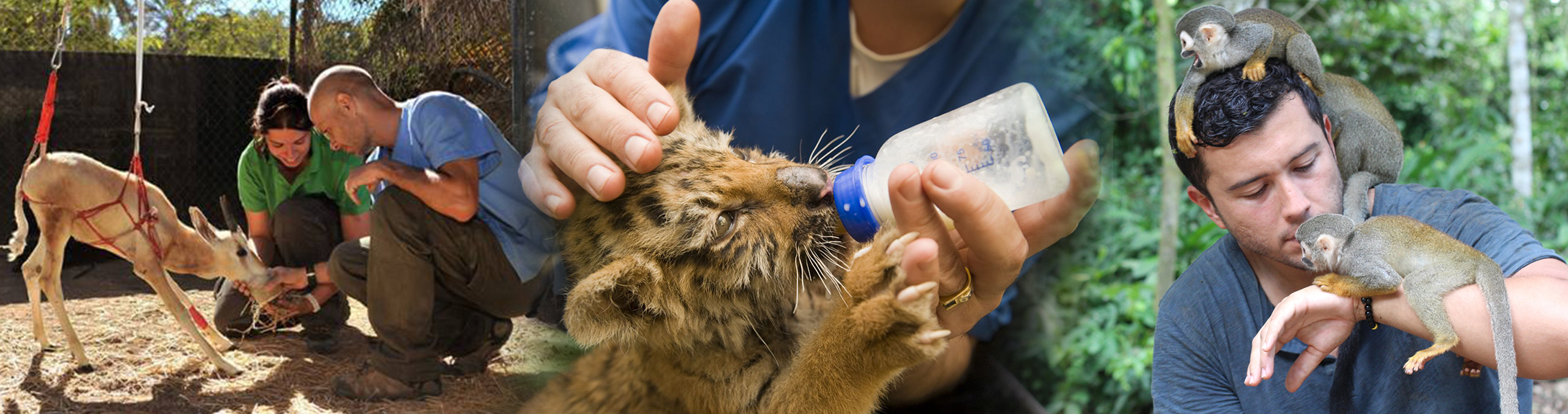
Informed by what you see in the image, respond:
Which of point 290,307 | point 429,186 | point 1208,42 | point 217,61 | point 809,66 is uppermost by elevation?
point 1208,42

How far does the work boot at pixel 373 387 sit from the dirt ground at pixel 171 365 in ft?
0.05

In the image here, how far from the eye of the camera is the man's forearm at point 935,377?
8.57ft

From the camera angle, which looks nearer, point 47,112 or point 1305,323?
point 1305,323

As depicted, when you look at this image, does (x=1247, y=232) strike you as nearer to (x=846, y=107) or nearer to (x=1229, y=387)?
(x=1229, y=387)

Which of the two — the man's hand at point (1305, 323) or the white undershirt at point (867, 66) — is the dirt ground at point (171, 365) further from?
the man's hand at point (1305, 323)

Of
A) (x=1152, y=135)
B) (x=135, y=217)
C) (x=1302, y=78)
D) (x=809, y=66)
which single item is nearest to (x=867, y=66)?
(x=809, y=66)

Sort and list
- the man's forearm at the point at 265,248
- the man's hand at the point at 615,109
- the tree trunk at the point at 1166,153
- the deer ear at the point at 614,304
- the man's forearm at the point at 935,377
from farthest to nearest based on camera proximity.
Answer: the man's forearm at the point at 935,377
the man's forearm at the point at 265,248
the tree trunk at the point at 1166,153
the man's hand at the point at 615,109
the deer ear at the point at 614,304

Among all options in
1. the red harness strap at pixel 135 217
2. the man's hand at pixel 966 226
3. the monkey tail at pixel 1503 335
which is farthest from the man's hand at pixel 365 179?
the monkey tail at pixel 1503 335

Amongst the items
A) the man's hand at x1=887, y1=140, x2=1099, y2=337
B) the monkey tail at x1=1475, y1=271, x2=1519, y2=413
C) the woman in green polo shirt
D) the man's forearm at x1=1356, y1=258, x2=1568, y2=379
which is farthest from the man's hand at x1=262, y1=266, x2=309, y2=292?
the monkey tail at x1=1475, y1=271, x2=1519, y2=413

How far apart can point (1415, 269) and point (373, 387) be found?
220 cm

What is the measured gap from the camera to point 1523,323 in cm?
122

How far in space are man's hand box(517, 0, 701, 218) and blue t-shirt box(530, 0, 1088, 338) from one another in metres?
0.32

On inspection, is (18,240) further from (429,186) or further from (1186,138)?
(1186,138)

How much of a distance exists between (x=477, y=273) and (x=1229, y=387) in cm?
168
